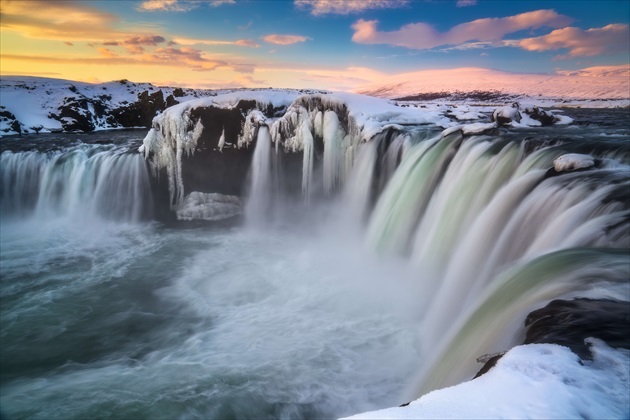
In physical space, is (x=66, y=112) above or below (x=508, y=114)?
above

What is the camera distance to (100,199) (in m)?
13.9

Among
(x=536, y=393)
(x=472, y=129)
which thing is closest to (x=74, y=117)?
(x=472, y=129)

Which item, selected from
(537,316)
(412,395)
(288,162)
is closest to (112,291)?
(288,162)

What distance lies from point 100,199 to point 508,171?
13.1m

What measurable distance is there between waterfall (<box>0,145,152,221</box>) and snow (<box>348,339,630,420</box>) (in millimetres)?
13684

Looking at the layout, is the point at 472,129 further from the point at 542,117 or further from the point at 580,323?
the point at 580,323

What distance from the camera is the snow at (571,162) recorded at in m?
5.77

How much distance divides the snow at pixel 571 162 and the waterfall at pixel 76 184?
12.4 meters

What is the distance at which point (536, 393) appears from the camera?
174cm

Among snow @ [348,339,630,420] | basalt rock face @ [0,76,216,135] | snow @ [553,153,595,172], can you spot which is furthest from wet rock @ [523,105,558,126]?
basalt rock face @ [0,76,216,135]

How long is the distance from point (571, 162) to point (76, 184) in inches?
598

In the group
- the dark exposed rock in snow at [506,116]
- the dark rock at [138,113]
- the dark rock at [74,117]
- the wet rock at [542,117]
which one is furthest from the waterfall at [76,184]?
the dark rock at [138,113]

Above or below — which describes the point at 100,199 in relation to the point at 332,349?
above

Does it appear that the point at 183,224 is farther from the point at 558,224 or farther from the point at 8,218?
the point at 558,224
